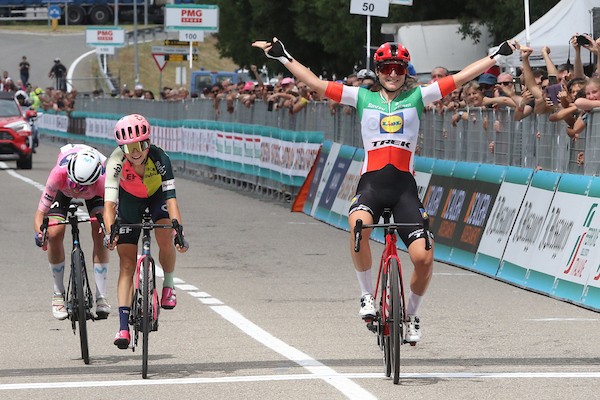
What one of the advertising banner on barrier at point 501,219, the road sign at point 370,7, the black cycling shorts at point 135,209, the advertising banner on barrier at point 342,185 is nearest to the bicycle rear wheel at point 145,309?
the black cycling shorts at point 135,209

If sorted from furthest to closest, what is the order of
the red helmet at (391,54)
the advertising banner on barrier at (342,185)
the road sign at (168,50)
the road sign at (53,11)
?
the road sign at (53,11) < the road sign at (168,50) < the advertising banner on barrier at (342,185) < the red helmet at (391,54)

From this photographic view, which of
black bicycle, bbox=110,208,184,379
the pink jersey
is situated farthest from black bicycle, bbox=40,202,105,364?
black bicycle, bbox=110,208,184,379

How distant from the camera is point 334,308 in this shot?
14.0 m

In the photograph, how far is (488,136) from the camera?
1844 centimetres

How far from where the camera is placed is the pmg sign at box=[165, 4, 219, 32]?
51000 mm

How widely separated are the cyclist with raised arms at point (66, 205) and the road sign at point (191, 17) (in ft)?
128

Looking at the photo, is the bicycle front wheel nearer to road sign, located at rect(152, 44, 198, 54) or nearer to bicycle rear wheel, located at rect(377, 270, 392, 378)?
bicycle rear wheel, located at rect(377, 270, 392, 378)

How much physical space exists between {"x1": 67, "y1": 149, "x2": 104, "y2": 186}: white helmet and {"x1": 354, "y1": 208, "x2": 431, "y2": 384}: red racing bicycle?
78.9 inches

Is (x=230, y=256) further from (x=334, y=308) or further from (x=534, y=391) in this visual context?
(x=534, y=391)

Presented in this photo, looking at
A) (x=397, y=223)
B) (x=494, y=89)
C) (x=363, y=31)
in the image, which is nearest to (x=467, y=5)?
(x=363, y=31)

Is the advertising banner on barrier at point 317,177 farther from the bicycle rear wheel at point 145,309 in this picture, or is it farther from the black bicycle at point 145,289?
the bicycle rear wheel at point 145,309

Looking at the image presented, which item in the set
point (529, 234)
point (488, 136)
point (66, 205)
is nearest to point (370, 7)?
point (488, 136)

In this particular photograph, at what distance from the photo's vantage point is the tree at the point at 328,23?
39562 mm

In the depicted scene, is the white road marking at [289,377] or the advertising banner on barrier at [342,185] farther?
the advertising banner on barrier at [342,185]
